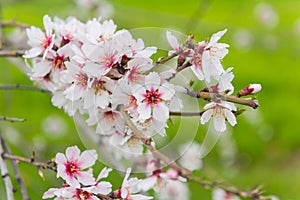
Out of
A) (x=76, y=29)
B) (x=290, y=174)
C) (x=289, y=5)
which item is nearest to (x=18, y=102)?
(x=290, y=174)

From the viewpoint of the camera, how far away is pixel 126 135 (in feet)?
4.67

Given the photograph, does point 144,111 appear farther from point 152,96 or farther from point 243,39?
point 243,39

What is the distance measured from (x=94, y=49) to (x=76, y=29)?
0.99ft

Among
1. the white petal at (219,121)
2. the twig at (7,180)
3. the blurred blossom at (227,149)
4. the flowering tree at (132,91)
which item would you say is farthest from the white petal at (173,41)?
the blurred blossom at (227,149)

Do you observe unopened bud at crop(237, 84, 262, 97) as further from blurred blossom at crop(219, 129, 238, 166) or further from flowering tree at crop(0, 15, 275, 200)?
blurred blossom at crop(219, 129, 238, 166)

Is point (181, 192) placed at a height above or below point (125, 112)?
above

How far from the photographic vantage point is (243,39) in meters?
6.13

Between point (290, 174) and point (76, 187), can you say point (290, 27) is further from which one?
point (76, 187)

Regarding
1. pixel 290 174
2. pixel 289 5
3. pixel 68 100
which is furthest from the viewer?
pixel 289 5

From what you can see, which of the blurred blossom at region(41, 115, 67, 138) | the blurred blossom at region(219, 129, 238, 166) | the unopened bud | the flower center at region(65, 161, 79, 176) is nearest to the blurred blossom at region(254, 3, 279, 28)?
the blurred blossom at region(219, 129, 238, 166)

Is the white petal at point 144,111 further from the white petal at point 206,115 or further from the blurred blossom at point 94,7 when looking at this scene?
the blurred blossom at point 94,7

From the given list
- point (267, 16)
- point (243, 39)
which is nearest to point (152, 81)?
point (243, 39)

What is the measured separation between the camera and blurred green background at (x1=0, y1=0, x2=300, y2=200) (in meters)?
4.29

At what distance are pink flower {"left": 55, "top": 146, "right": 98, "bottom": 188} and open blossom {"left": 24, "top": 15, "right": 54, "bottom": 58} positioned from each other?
336 millimetres
